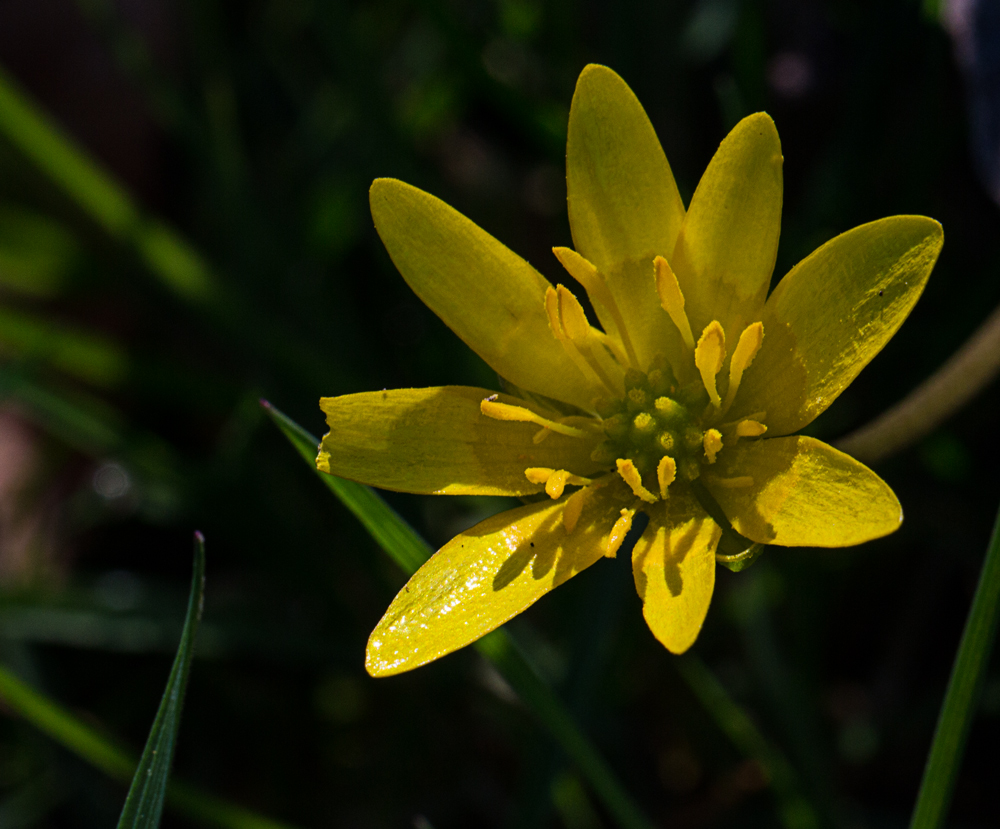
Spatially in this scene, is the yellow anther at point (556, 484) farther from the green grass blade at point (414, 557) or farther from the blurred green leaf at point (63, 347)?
the blurred green leaf at point (63, 347)

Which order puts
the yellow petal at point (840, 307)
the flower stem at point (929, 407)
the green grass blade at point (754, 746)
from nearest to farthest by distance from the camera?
the yellow petal at point (840, 307), the flower stem at point (929, 407), the green grass blade at point (754, 746)

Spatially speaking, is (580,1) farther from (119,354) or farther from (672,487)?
(672,487)

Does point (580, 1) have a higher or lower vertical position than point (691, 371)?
higher

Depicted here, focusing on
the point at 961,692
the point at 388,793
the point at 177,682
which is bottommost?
the point at 388,793

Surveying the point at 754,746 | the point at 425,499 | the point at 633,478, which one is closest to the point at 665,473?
the point at 633,478

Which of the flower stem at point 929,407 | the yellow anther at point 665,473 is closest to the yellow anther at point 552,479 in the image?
the yellow anther at point 665,473

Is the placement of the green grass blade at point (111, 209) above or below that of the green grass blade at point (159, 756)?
above

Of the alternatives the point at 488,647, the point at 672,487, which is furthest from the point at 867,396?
the point at 488,647
